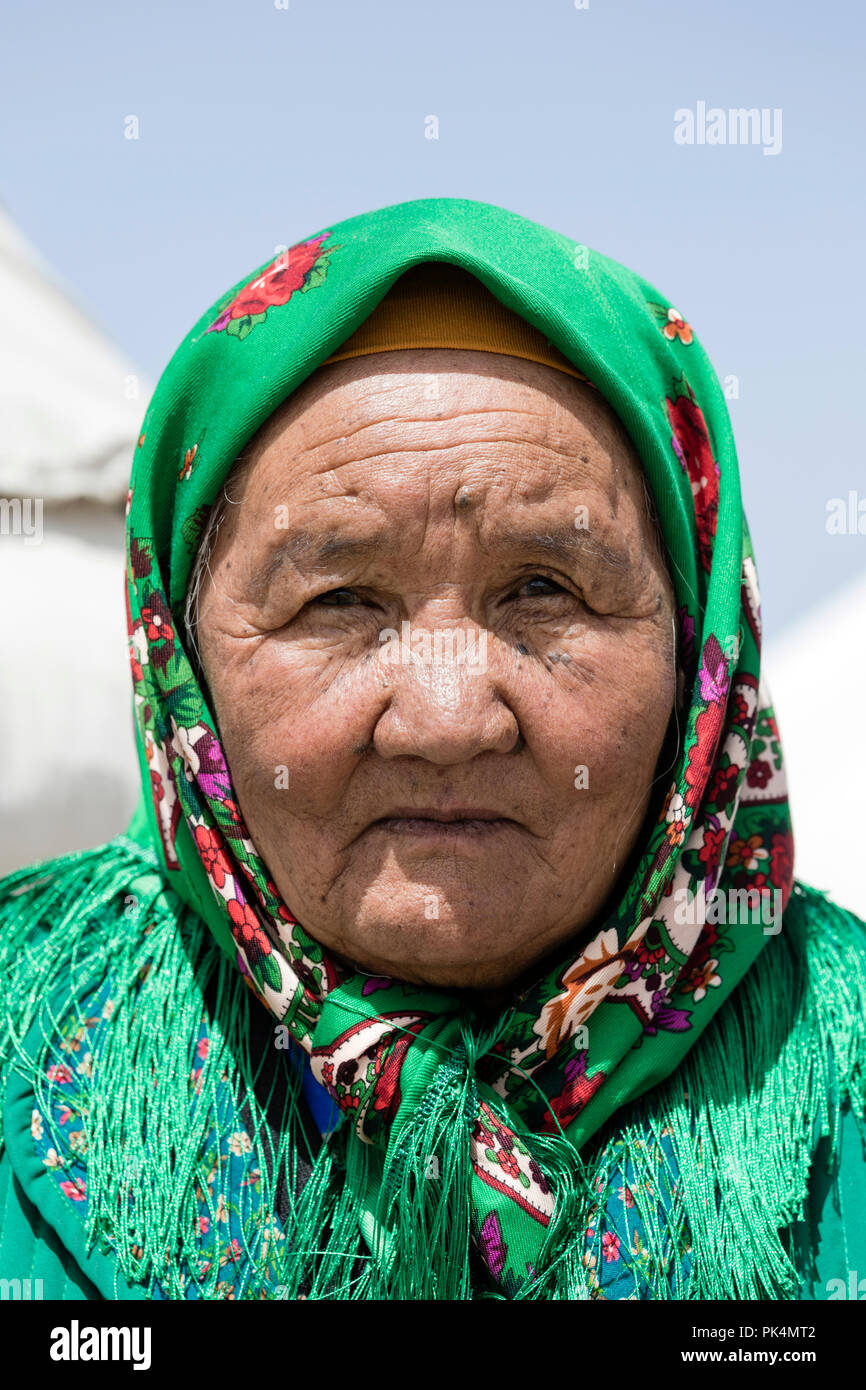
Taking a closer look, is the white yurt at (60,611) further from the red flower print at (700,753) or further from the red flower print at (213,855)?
the red flower print at (700,753)

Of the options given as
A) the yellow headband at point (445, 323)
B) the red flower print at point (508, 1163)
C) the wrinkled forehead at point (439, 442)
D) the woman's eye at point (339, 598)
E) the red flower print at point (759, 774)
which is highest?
the yellow headband at point (445, 323)

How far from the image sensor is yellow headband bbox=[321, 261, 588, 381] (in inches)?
64.9

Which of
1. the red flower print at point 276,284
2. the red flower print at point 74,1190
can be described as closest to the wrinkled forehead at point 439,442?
the red flower print at point 276,284

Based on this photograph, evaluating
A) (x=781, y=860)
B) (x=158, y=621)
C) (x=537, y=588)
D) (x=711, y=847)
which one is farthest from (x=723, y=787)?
(x=158, y=621)

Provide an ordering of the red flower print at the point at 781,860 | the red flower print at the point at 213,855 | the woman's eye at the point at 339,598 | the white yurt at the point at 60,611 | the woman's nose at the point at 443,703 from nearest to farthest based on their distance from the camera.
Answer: the woman's nose at the point at 443,703, the woman's eye at the point at 339,598, the red flower print at the point at 213,855, the red flower print at the point at 781,860, the white yurt at the point at 60,611

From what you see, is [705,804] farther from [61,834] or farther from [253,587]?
[61,834]

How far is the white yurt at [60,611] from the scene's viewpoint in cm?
317

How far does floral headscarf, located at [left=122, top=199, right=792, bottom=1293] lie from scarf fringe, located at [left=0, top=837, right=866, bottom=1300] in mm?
32

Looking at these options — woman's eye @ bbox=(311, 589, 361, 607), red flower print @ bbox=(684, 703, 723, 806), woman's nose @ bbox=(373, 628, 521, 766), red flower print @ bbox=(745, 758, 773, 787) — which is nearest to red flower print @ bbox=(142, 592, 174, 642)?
woman's eye @ bbox=(311, 589, 361, 607)

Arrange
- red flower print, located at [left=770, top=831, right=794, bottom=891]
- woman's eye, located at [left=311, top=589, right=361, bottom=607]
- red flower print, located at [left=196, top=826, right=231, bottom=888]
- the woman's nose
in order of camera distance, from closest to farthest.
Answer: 1. the woman's nose
2. woman's eye, located at [left=311, top=589, right=361, bottom=607]
3. red flower print, located at [left=196, top=826, right=231, bottom=888]
4. red flower print, located at [left=770, top=831, right=794, bottom=891]

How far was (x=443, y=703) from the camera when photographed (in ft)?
5.02

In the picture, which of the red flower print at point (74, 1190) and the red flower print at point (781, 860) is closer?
the red flower print at point (74, 1190)

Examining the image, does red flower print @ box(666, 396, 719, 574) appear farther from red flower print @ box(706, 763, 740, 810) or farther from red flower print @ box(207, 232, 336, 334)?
red flower print @ box(207, 232, 336, 334)

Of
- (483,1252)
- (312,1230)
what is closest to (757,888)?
(483,1252)
